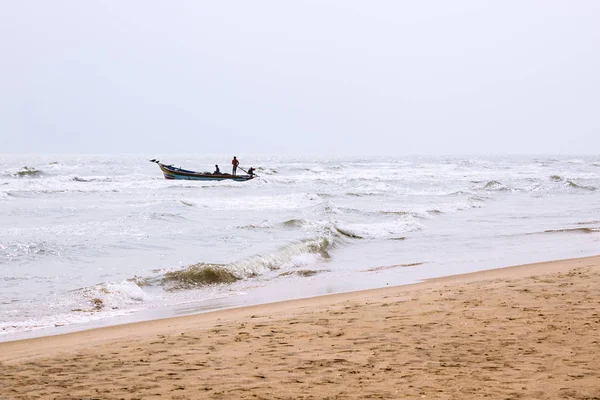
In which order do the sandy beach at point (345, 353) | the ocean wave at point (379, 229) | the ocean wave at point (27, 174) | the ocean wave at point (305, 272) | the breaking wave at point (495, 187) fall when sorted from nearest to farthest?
1. the sandy beach at point (345, 353)
2. the ocean wave at point (305, 272)
3. the ocean wave at point (379, 229)
4. the breaking wave at point (495, 187)
5. the ocean wave at point (27, 174)

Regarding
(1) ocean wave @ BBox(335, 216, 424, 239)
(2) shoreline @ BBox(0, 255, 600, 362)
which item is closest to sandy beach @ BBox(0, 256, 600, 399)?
(2) shoreline @ BBox(0, 255, 600, 362)

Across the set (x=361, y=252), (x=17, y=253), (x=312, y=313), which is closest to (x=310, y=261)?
(x=361, y=252)

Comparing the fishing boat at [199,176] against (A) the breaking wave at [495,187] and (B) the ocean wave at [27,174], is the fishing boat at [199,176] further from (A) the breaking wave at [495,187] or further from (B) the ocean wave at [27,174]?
(A) the breaking wave at [495,187]

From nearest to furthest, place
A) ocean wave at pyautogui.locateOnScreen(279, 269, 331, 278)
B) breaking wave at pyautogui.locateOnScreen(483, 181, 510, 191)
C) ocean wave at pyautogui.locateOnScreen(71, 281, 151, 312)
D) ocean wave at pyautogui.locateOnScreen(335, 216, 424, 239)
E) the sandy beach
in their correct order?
1. the sandy beach
2. ocean wave at pyautogui.locateOnScreen(71, 281, 151, 312)
3. ocean wave at pyautogui.locateOnScreen(279, 269, 331, 278)
4. ocean wave at pyautogui.locateOnScreen(335, 216, 424, 239)
5. breaking wave at pyautogui.locateOnScreen(483, 181, 510, 191)

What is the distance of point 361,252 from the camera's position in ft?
49.5

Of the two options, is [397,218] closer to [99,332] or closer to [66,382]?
[99,332]

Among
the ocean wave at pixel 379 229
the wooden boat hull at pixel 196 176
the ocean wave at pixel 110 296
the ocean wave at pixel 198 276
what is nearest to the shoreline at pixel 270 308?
the ocean wave at pixel 110 296

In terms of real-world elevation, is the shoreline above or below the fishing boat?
above

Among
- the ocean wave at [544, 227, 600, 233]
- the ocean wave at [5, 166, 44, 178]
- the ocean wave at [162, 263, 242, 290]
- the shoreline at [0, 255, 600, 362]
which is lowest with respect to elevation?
the ocean wave at [5, 166, 44, 178]

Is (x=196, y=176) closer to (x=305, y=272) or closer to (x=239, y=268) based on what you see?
(x=239, y=268)

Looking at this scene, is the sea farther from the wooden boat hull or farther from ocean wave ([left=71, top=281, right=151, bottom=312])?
the wooden boat hull

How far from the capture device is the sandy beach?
4.52 metres

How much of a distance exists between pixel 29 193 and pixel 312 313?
109 ft

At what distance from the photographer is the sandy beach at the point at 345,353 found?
4.52 m
